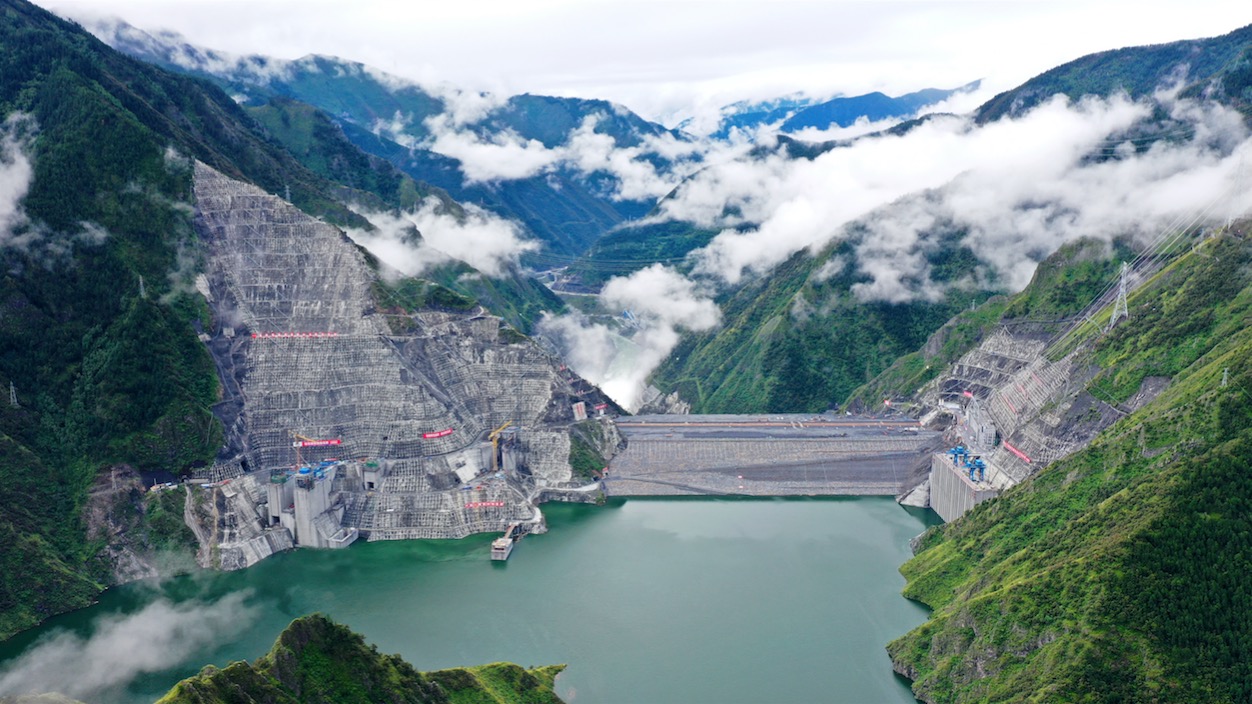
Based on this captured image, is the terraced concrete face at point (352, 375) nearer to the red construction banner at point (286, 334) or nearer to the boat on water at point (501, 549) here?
the red construction banner at point (286, 334)

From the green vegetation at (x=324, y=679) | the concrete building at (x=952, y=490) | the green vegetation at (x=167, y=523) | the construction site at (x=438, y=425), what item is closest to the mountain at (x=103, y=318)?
the green vegetation at (x=167, y=523)

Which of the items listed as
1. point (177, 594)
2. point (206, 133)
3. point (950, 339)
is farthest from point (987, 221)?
point (177, 594)

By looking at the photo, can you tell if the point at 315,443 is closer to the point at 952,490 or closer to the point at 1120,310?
the point at 952,490

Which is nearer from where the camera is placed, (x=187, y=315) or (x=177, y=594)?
(x=177, y=594)

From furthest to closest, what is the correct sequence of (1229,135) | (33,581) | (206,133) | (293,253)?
Answer: (206,133), (1229,135), (293,253), (33,581)

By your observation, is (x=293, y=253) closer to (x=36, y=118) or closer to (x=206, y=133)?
(x=36, y=118)

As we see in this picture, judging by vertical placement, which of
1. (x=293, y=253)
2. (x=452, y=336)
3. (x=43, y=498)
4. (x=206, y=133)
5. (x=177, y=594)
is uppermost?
(x=206, y=133)

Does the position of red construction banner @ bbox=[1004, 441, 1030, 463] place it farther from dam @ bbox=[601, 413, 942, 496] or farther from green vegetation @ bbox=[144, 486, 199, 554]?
green vegetation @ bbox=[144, 486, 199, 554]
